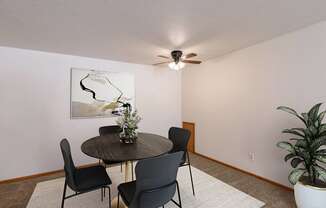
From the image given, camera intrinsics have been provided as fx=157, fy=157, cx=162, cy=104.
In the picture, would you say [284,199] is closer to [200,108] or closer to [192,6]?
[200,108]

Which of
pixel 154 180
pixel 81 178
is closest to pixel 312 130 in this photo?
pixel 154 180

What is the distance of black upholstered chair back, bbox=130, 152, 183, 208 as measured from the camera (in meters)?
1.23

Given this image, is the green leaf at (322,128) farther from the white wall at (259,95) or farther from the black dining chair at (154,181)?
the black dining chair at (154,181)

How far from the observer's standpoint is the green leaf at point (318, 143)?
5.56ft

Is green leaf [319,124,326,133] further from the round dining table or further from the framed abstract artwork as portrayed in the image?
the framed abstract artwork

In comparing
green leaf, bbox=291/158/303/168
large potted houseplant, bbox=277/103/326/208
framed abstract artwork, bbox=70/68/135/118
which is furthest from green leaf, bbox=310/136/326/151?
framed abstract artwork, bbox=70/68/135/118

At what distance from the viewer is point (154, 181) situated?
4.25ft

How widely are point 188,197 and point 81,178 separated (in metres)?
1.42

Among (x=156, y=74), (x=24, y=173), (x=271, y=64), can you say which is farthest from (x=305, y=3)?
(x=24, y=173)

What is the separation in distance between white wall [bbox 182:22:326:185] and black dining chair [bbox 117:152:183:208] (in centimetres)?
201

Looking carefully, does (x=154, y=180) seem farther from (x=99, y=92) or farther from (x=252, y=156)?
(x=99, y=92)

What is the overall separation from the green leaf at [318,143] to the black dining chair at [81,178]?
2.27 m

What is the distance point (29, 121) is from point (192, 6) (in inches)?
125

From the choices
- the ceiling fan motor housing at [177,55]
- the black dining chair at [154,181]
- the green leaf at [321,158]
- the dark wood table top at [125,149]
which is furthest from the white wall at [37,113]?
the green leaf at [321,158]
